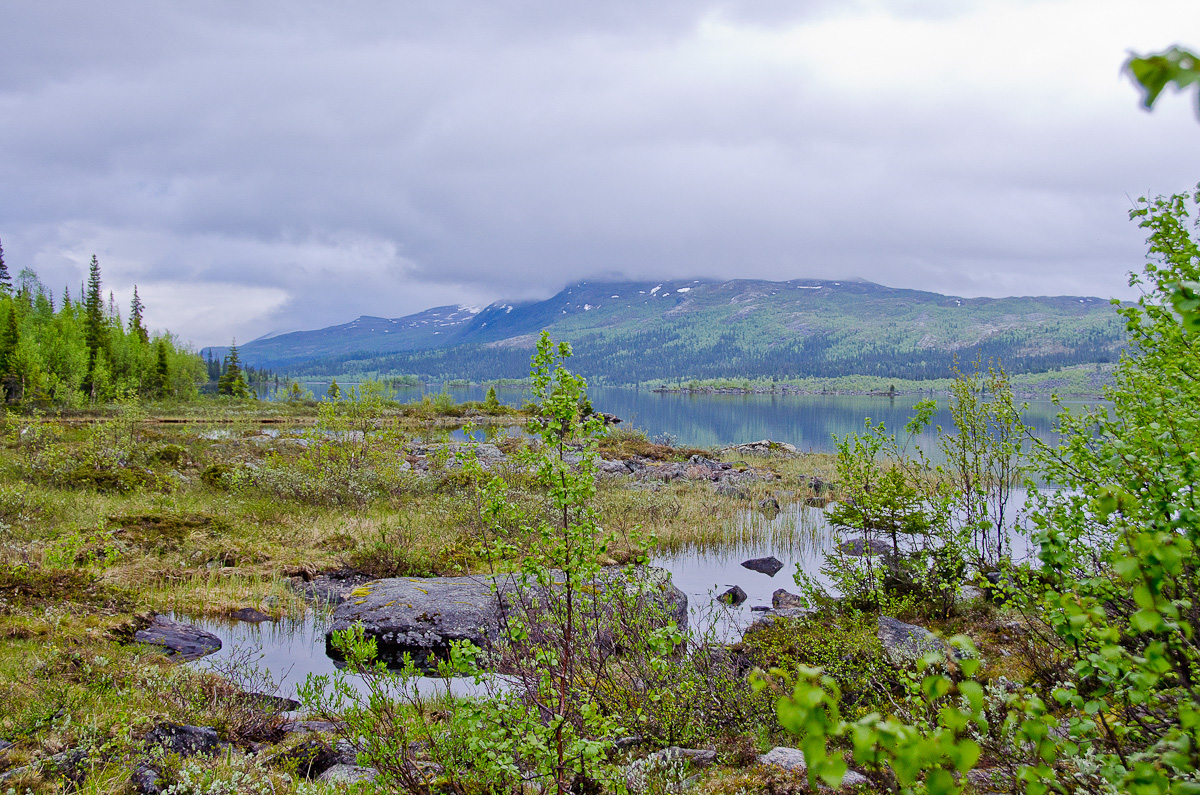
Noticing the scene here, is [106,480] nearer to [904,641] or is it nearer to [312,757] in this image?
[312,757]

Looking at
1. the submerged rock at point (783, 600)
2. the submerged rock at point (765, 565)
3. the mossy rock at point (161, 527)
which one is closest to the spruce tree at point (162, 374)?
the mossy rock at point (161, 527)

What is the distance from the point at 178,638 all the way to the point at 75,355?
56445 millimetres

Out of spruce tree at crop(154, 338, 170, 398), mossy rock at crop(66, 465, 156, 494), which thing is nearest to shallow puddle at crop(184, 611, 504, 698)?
mossy rock at crop(66, 465, 156, 494)

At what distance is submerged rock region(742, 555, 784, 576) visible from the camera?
14182 millimetres

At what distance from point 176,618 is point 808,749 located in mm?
11229

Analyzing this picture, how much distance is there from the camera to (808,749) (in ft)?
4.24

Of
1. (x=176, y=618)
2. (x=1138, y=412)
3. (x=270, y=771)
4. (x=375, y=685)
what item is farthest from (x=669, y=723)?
(x=176, y=618)

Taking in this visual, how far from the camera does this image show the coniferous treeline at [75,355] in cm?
4591

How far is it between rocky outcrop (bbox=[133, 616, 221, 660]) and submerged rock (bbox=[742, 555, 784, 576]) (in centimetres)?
1027

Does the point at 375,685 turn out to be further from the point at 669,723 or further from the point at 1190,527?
the point at 1190,527

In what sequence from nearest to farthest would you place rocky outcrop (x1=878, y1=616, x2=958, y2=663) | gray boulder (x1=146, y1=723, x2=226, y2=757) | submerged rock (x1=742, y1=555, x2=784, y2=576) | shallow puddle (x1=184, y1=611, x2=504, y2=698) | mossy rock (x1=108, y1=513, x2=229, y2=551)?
1. gray boulder (x1=146, y1=723, x2=226, y2=757)
2. rocky outcrop (x1=878, y1=616, x2=958, y2=663)
3. shallow puddle (x1=184, y1=611, x2=504, y2=698)
4. mossy rock (x1=108, y1=513, x2=229, y2=551)
5. submerged rock (x1=742, y1=555, x2=784, y2=576)

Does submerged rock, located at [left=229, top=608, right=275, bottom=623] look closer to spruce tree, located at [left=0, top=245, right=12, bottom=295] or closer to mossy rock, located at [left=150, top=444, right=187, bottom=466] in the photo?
mossy rock, located at [left=150, top=444, right=187, bottom=466]

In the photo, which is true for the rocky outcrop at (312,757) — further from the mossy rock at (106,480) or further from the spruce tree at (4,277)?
the spruce tree at (4,277)

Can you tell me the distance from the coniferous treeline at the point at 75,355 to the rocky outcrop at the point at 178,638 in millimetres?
29427
